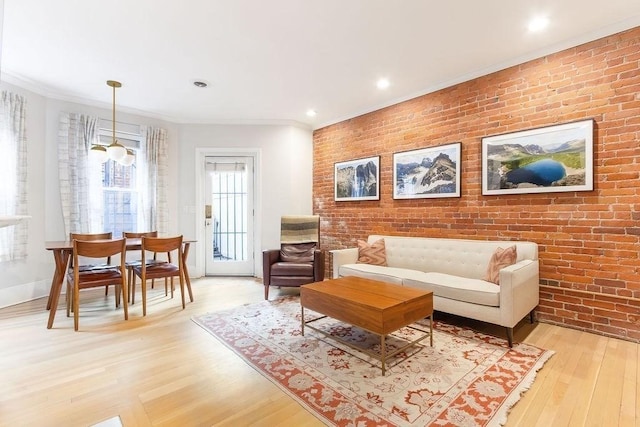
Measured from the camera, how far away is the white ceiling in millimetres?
2438

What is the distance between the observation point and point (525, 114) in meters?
3.15

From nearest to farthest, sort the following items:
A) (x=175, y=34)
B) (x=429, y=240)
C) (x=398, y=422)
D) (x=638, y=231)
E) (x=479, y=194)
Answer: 1. (x=398, y=422)
2. (x=638, y=231)
3. (x=175, y=34)
4. (x=479, y=194)
5. (x=429, y=240)

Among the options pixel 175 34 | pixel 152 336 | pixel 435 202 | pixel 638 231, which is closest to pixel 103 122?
pixel 175 34

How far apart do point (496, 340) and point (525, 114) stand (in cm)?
223

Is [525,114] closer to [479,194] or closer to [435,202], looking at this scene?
[479,194]

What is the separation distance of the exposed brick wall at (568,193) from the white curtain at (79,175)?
4401 mm

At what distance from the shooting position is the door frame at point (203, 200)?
17.2 ft

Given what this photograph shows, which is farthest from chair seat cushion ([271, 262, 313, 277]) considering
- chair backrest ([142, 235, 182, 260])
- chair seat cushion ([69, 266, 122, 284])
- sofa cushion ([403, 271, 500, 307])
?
chair seat cushion ([69, 266, 122, 284])

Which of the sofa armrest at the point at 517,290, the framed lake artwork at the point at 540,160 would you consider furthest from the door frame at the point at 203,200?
the sofa armrest at the point at 517,290

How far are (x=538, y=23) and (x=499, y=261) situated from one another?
2095 mm

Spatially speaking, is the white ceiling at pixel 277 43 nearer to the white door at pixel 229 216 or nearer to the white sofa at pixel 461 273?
the white door at pixel 229 216

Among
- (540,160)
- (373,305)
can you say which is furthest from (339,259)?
(540,160)

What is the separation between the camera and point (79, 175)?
4203mm

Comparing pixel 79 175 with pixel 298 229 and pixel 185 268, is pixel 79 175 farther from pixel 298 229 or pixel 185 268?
pixel 298 229
